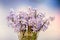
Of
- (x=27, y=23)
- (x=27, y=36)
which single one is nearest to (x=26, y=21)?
(x=27, y=23)

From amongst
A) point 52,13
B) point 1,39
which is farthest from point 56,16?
point 1,39

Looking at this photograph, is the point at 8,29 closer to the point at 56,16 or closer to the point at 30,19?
the point at 30,19

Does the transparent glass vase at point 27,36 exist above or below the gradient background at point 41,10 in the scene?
below

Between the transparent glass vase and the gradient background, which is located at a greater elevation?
the gradient background

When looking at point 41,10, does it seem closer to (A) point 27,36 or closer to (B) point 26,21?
(B) point 26,21
